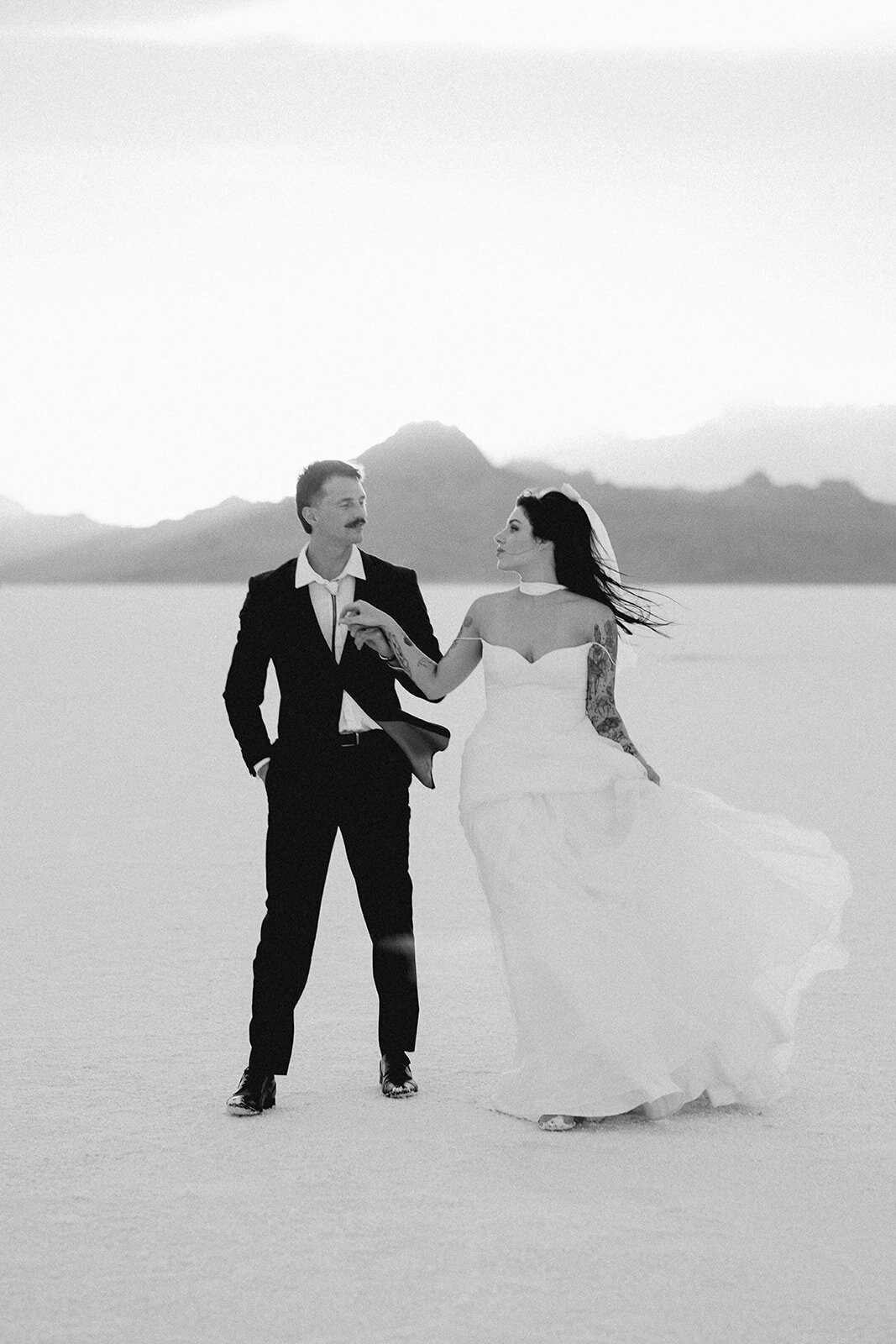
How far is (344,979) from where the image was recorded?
24.1 feet

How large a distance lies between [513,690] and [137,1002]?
234cm

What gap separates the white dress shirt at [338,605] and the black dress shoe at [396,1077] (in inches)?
40.7

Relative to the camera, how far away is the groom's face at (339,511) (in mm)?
5453

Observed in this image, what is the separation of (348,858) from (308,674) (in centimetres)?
61

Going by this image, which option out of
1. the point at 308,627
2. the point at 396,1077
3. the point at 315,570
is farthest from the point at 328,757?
the point at 396,1077

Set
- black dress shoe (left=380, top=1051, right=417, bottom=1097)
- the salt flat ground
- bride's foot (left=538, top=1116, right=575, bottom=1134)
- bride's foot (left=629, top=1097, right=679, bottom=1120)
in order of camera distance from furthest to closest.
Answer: black dress shoe (left=380, top=1051, right=417, bottom=1097) → bride's foot (left=629, top=1097, right=679, bottom=1120) → bride's foot (left=538, top=1116, right=575, bottom=1134) → the salt flat ground

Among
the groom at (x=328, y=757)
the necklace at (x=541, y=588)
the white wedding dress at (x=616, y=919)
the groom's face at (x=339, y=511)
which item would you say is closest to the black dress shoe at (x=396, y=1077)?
the groom at (x=328, y=757)

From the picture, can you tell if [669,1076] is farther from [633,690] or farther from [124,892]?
[633,690]

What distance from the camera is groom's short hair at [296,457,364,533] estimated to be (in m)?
5.51

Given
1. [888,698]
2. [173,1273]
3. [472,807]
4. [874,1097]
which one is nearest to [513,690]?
[472,807]

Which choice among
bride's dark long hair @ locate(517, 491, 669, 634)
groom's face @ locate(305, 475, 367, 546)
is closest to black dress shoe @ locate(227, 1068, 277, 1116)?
groom's face @ locate(305, 475, 367, 546)

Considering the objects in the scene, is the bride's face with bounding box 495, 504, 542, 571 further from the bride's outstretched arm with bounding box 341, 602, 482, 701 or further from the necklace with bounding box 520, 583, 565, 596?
the bride's outstretched arm with bounding box 341, 602, 482, 701

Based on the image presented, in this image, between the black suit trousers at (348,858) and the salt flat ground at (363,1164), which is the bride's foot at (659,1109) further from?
the black suit trousers at (348,858)

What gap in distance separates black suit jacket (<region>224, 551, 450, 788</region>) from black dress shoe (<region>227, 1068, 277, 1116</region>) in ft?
3.28
